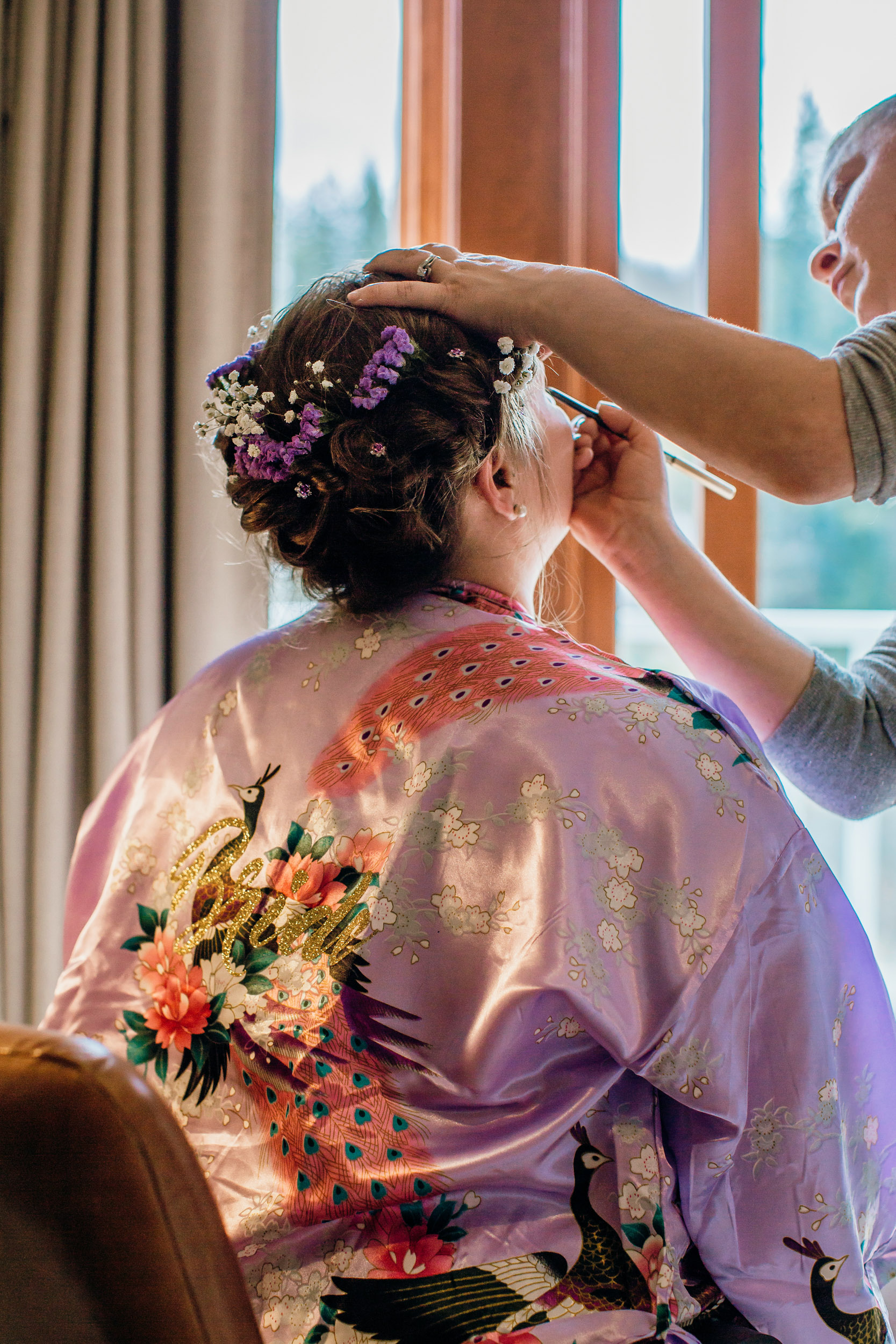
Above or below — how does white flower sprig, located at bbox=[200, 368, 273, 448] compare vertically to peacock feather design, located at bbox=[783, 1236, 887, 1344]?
above

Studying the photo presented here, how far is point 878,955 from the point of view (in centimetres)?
184

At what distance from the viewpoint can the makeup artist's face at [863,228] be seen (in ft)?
3.21

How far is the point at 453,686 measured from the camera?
2.64 ft

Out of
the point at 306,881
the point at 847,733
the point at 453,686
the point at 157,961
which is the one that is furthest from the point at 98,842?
the point at 847,733

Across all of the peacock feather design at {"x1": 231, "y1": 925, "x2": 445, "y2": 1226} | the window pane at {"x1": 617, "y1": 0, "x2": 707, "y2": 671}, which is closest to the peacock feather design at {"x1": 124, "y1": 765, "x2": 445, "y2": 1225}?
the peacock feather design at {"x1": 231, "y1": 925, "x2": 445, "y2": 1226}

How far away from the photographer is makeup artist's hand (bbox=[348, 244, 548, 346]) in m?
0.85

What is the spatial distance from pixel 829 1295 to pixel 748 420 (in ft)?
2.25

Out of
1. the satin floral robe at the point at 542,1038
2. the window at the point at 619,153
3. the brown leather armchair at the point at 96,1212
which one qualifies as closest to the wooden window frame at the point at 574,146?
the window at the point at 619,153

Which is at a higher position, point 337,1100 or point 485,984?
point 485,984

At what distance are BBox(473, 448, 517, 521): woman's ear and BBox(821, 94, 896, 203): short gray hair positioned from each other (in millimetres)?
515

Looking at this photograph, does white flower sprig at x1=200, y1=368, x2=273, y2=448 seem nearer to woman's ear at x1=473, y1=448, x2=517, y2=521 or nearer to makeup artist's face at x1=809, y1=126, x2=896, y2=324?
woman's ear at x1=473, y1=448, x2=517, y2=521

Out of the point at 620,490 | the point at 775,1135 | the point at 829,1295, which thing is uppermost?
the point at 620,490

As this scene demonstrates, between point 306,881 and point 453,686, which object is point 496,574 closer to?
point 453,686

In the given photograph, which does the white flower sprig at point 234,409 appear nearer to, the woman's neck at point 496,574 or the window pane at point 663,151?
the woman's neck at point 496,574
